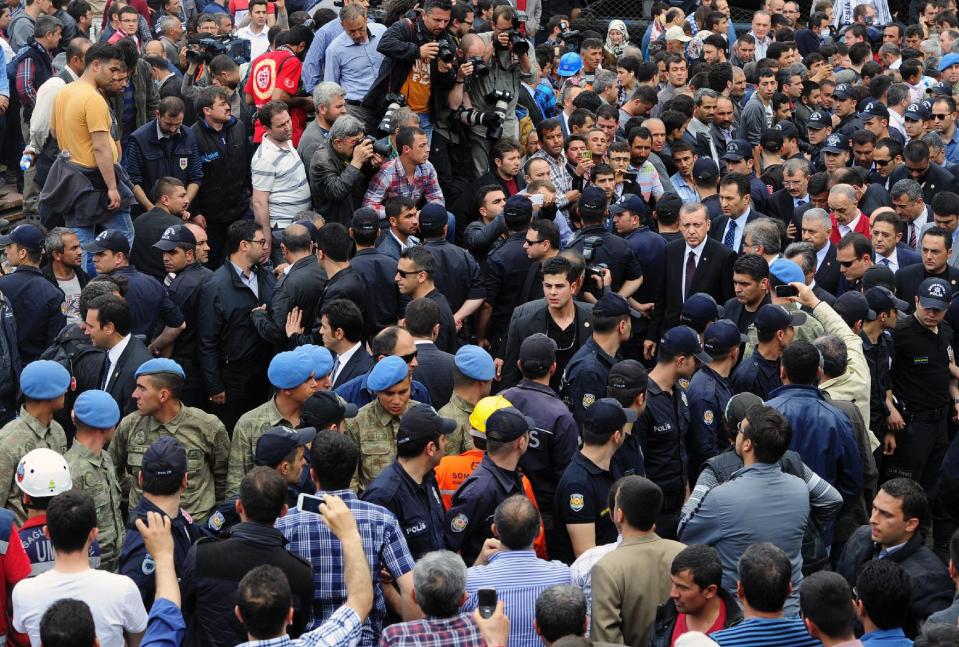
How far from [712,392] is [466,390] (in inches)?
52.6

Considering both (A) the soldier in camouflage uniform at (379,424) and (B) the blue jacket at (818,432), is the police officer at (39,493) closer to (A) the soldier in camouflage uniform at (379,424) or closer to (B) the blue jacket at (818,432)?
(A) the soldier in camouflage uniform at (379,424)

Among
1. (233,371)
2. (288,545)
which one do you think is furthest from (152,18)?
(288,545)

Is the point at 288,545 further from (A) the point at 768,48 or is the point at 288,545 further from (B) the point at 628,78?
(A) the point at 768,48

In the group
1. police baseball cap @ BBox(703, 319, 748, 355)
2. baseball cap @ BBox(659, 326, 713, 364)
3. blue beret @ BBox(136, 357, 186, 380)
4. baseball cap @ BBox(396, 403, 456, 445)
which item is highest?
baseball cap @ BBox(396, 403, 456, 445)

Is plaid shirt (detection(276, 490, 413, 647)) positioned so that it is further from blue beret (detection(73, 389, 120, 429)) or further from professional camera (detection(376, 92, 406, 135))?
professional camera (detection(376, 92, 406, 135))

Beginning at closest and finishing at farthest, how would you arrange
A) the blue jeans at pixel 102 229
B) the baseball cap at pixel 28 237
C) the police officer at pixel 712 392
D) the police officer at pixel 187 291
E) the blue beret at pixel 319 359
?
1. the blue beret at pixel 319 359
2. the police officer at pixel 712 392
3. the baseball cap at pixel 28 237
4. the police officer at pixel 187 291
5. the blue jeans at pixel 102 229

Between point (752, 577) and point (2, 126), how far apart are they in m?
9.40

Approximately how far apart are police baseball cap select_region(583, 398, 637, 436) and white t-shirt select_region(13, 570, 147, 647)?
84.3 inches

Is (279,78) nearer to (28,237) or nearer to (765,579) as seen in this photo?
(28,237)

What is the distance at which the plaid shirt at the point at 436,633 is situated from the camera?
440 cm

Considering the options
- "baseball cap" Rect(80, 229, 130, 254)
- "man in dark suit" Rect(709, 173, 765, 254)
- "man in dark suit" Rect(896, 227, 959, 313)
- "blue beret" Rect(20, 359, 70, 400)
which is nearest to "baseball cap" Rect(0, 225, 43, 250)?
"baseball cap" Rect(80, 229, 130, 254)

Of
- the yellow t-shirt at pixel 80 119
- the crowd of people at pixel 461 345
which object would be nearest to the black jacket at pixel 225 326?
the crowd of people at pixel 461 345

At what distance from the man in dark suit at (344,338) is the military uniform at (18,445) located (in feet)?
4.91

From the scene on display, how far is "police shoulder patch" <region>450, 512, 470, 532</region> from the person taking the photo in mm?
5504
